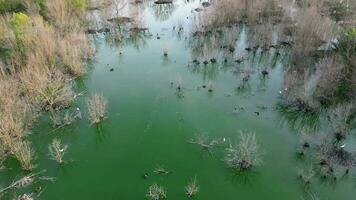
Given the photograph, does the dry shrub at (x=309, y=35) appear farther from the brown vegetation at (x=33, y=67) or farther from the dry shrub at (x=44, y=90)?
the dry shrub at (x=44, y=90)

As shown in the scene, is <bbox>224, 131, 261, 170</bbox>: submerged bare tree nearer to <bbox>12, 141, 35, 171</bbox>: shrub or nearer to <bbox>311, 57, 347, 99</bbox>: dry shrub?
<bbox>311, 57, 347, 99</bbox>: dry shrub

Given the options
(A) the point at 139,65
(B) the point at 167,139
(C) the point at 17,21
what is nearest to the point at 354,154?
(B) the point at 167,139

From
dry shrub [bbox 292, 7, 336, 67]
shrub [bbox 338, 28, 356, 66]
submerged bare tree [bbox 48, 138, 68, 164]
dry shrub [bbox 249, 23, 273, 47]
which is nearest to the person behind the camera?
submerged bare tree [bbox 48, 138, 68, 164]

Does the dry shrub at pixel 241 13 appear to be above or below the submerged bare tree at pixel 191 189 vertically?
above

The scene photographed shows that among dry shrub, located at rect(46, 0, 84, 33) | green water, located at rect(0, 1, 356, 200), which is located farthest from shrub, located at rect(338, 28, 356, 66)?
dry shrub, located at rect(46, 0, 84, 33)

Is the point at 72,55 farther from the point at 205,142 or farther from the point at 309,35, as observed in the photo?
the point at 309,35

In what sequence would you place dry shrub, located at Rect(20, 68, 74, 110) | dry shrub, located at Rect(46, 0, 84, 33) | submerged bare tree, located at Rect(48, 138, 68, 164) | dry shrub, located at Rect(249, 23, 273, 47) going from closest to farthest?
submerged bare tree, located at Rect(48, 138, 68, 164) < dry shrub, located at Rect(20, 68, 74, 110) < dry shrub, located at Rect(249, 23, 273, 47) < dry shrub, located at Rect(46, 0, 84, 33)

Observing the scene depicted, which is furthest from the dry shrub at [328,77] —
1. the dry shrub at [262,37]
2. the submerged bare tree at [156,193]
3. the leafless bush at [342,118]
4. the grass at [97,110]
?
the grass at [97,110]
